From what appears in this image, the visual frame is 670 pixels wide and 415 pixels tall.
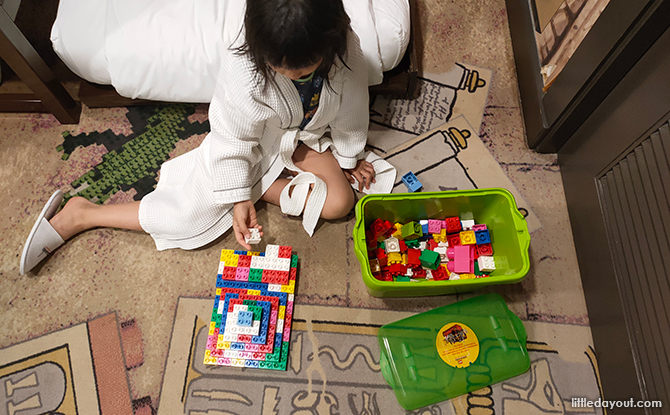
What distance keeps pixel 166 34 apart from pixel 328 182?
495 mm

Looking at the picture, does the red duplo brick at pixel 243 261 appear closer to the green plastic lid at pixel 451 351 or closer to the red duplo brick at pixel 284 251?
the red duplo brick at pixel 284 251

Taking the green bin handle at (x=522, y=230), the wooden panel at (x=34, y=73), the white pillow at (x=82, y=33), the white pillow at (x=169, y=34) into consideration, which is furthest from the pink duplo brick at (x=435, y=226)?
the wooden panel at (x=34, y=73)

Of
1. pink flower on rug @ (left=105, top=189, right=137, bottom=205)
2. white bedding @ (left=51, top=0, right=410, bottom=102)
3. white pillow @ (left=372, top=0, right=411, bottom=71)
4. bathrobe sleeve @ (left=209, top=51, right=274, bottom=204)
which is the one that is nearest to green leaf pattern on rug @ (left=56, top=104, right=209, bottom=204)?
pink flower on rug @ (left=105, top=189, right=137, bottom=205)

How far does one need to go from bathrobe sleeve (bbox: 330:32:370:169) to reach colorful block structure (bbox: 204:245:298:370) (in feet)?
0.85

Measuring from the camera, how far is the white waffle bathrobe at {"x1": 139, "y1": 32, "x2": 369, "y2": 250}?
0.76 metres

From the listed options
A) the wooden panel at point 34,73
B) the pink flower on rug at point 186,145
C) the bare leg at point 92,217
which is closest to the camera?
the wooden panel at point 34,73

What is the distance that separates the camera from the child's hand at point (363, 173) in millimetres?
988

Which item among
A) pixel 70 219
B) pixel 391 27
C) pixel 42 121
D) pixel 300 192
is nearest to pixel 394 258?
pixel 300 192

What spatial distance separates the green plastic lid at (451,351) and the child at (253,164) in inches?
12.9

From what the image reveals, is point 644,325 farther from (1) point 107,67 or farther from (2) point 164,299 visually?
(1) point 107,67

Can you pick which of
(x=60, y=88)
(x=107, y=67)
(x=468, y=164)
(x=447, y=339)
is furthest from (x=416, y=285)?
(x=60, y=88)

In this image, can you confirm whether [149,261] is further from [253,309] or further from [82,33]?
[82,33]

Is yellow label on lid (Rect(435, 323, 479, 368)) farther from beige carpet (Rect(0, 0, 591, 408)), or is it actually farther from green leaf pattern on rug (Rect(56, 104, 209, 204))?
green leaf pattern on rug (Rect(56, 104, 209, 204))

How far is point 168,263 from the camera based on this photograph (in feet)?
3.19
